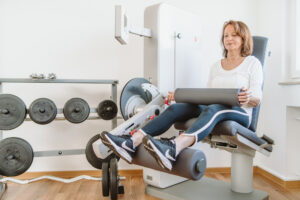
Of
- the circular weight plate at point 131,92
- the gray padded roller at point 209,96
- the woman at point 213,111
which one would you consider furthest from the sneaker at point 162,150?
the circular weight plate at point 131,92

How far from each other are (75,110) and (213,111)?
3.42 feet

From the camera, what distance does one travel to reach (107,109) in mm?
1956

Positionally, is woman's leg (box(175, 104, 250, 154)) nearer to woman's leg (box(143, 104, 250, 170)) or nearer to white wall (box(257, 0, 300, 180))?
woman's leg (box(143, 104, 250, 170))

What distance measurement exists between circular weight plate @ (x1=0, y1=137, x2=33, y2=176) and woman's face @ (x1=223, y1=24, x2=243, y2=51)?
1.58 metres

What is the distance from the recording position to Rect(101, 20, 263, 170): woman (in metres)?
1.18

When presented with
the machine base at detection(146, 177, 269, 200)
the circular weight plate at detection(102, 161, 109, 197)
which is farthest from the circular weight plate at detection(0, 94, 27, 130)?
the machine base at detection(146, 177, 269, 200)

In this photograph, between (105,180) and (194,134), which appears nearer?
(194,134)

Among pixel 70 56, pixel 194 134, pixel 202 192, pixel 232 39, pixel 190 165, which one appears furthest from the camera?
pixel 70 56

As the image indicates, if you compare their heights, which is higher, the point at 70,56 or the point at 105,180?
the point at 70,56

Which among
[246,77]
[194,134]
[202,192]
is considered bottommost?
[202,192]

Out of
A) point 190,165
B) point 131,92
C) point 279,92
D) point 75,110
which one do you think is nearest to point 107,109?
point 75,110

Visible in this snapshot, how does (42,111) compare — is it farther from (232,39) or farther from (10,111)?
(232,39)

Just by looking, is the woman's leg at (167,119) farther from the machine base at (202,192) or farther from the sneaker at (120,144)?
the machine base at (202,192)

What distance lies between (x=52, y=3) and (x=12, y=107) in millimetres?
1116
